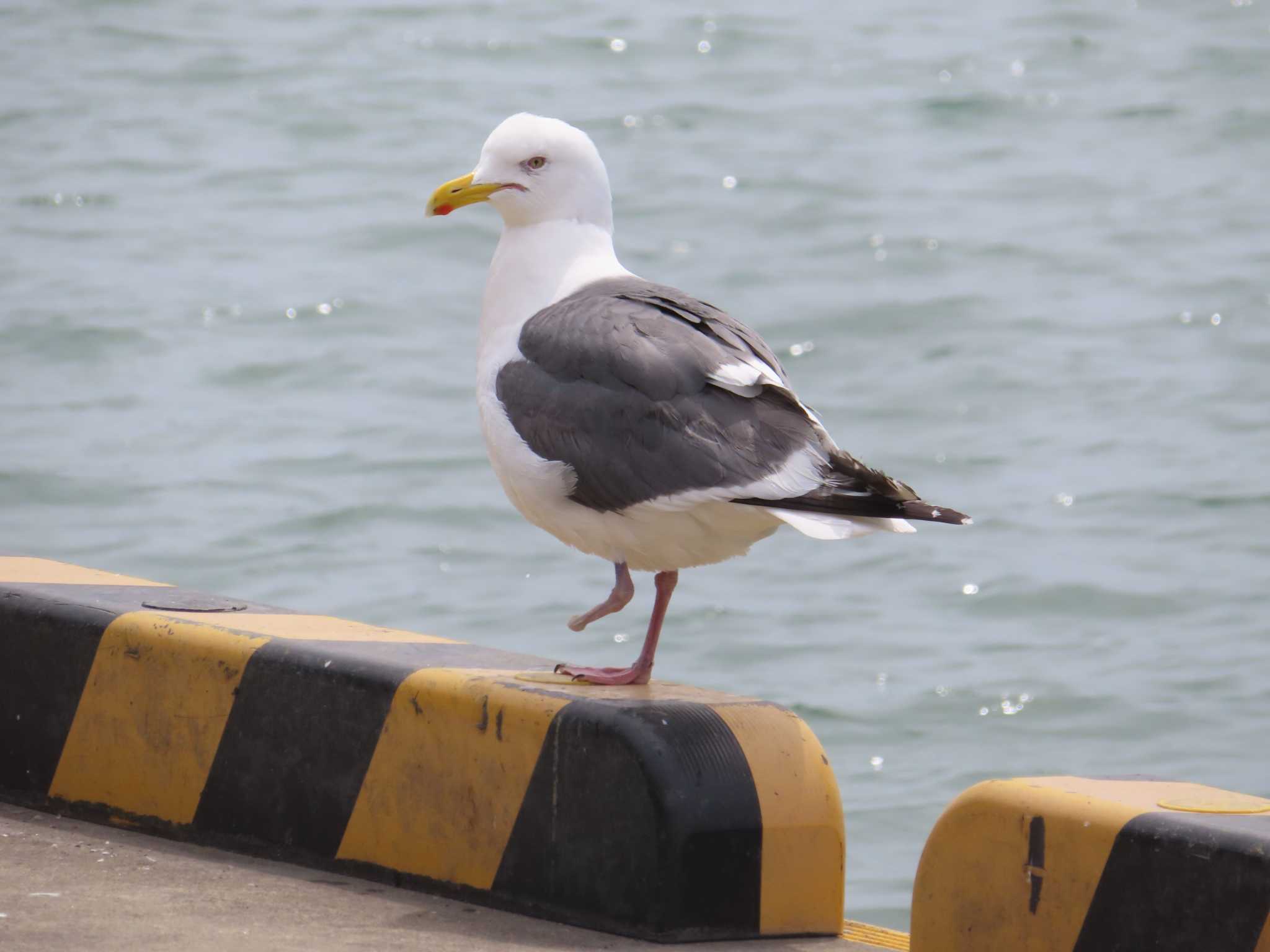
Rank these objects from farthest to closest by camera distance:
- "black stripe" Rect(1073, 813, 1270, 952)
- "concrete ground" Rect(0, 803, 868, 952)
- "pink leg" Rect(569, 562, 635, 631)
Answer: "pink leg" Rect(569, 562, 635, 631), "concrete ground" Rect(0, 803, 868, 952), "black stripe" Rect(1073, 813, 1270, 952)

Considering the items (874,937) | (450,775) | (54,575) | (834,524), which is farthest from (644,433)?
(54,575)

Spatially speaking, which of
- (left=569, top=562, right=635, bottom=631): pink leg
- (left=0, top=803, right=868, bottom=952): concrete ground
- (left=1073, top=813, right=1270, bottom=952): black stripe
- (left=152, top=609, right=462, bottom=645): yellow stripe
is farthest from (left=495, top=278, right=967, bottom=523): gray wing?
(left=0, top=803, right=868, bottom=952): concrete ground

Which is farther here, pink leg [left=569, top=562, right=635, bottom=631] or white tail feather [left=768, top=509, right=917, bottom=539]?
pink leg [left=569, top=562, right=635, bottom=631]

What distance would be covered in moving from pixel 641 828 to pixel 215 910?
0.74 metres

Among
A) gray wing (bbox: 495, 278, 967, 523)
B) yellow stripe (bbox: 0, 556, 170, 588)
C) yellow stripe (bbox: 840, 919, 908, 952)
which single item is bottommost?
yellow stripe (bbox: 840, 919, 908, 952)

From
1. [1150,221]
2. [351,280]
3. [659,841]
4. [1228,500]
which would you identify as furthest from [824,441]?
[1150,221]

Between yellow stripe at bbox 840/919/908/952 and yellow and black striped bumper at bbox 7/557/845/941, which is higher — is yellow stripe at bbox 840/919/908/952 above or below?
below

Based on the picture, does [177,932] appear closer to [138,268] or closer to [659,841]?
[659,841]

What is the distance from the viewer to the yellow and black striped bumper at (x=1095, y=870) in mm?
3332

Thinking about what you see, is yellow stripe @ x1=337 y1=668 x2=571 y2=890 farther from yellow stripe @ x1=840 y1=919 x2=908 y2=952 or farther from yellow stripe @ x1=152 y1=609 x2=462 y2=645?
yellow stripe @ x1=840 y1=919 x2=908 y2=952

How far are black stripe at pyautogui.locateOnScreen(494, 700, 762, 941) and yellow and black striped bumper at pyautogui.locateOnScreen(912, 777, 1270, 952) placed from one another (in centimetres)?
34

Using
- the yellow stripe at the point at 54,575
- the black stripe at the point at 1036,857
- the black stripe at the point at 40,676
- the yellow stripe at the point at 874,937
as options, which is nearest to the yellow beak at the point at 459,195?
the yellow stripe at the point at 54,575

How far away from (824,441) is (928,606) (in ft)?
15.7

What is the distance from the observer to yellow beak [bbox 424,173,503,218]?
4602mm
